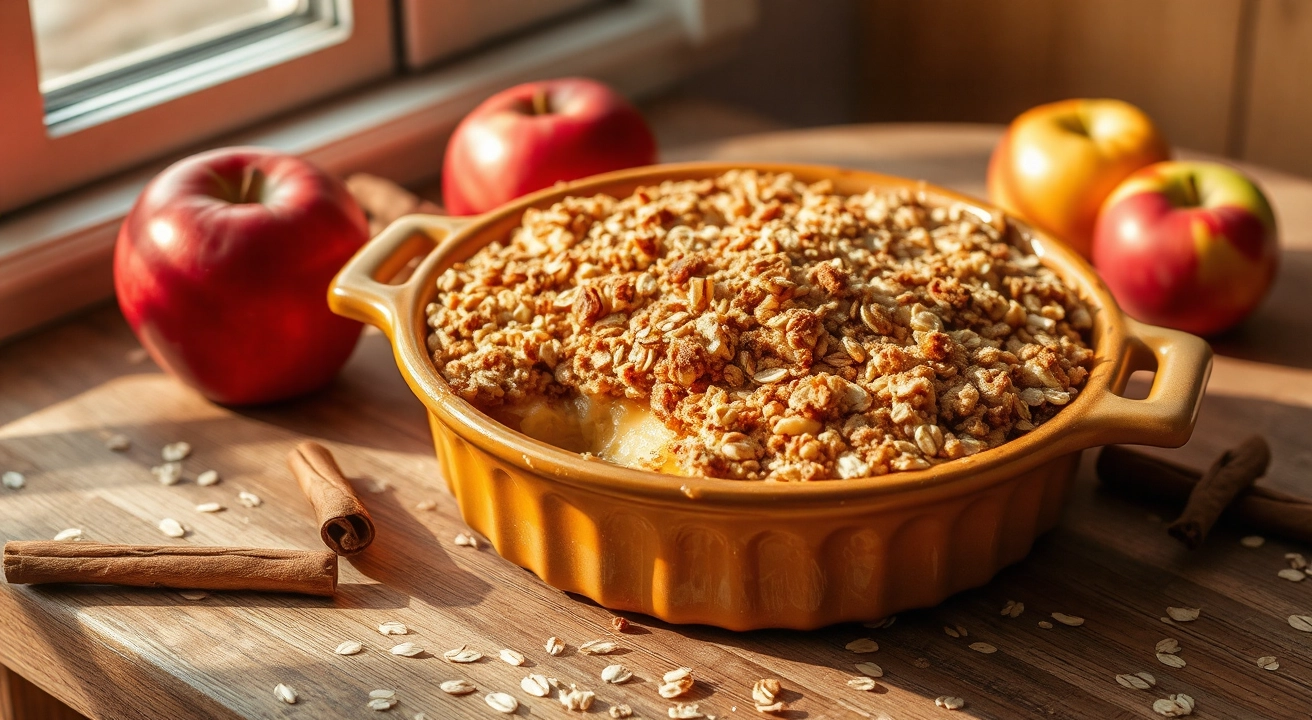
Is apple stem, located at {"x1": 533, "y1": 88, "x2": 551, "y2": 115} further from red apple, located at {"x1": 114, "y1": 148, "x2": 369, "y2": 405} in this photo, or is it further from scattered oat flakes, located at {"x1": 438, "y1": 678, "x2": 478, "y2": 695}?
scattered oat flakes, located at {"x1": 438, "y1": 678, "x2": 478, "y2": 695}

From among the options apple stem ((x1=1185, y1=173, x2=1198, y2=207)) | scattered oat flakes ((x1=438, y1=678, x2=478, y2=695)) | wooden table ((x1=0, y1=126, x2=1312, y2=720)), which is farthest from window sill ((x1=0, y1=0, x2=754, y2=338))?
apple stem ((x1=1185, y1=173, x2=1198, y2=207))

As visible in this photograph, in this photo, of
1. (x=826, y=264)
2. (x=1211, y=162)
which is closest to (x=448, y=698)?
(x=826, y=264)

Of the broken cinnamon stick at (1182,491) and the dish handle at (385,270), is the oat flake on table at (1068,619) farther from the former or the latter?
the dish handle at (385,270)

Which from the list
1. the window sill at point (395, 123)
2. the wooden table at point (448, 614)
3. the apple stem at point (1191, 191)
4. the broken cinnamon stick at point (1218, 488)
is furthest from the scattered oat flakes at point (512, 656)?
the apple stem at point (1191, 191)

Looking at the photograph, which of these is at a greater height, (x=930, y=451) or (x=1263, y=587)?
(x=930, y=451)

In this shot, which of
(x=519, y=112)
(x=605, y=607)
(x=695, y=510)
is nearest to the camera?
(x=695, y=510)

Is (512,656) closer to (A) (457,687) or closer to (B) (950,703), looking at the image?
(A) (457,687)

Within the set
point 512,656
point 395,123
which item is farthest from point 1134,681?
point 395,123

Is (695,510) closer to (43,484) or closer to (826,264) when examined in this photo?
(826,264)
